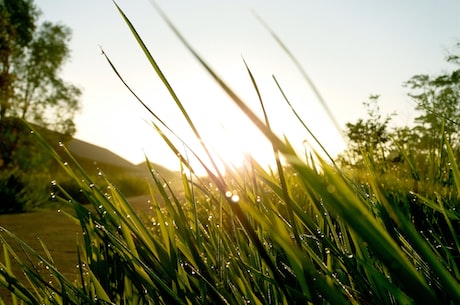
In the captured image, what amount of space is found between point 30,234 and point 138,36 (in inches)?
129

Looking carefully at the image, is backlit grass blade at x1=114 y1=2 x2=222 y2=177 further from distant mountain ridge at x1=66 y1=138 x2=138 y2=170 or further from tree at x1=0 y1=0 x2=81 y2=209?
distant mountain ridge at x1=66 y1=138 x2=138 y2=170

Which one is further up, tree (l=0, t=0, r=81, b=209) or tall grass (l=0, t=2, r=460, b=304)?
tree (l=0, t=0, r=81, b=209)

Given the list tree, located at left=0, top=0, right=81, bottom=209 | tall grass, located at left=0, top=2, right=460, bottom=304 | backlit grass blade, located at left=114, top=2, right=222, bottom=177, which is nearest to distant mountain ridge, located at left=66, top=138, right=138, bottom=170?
tree, located at left=0, top=0, right=81, bottom=209

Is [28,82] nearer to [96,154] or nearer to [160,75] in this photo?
[96,154]

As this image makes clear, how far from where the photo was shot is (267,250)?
69cm

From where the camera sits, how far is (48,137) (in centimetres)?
1912

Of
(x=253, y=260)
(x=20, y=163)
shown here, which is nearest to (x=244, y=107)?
(x=253, y=260)

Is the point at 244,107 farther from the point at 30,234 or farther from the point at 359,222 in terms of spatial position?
the point at 30,234

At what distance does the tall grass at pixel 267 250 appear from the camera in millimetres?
212

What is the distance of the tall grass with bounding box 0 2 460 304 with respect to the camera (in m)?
0.21

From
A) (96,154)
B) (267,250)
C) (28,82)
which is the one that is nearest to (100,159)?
(96,154)

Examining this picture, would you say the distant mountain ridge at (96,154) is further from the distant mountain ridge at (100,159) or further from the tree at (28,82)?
the tree at (28,82)

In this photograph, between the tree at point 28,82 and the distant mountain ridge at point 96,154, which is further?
the distant mountain ridge at point 96,154

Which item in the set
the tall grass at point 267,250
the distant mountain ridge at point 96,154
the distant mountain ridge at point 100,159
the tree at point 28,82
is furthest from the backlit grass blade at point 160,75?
the distant mountain ridge at point 96,154
